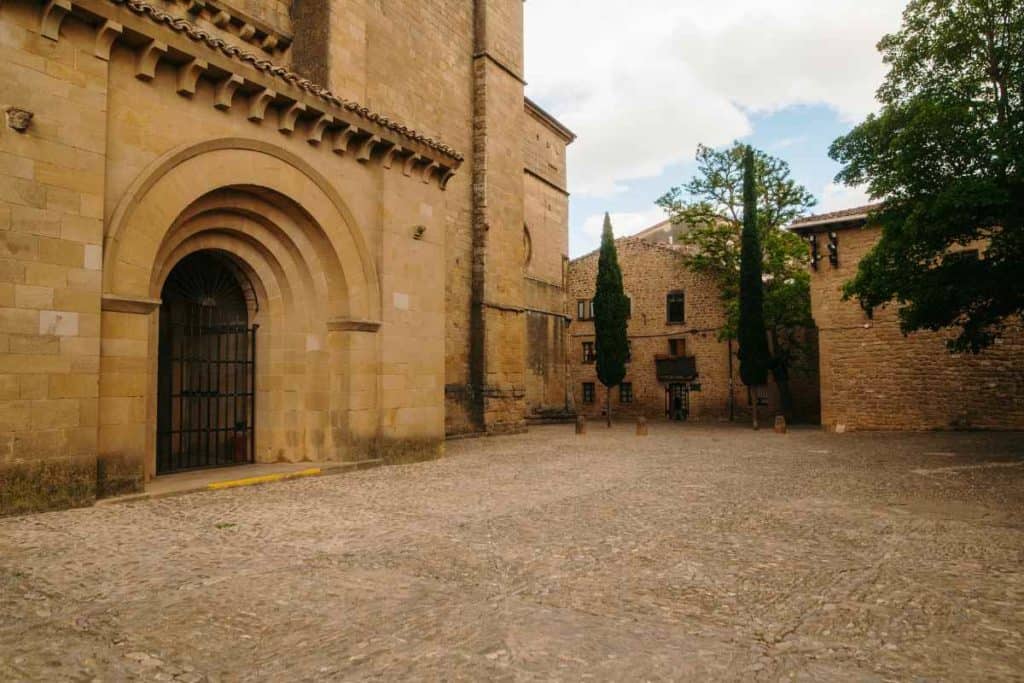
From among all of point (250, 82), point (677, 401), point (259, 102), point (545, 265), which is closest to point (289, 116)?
point (259, 102)

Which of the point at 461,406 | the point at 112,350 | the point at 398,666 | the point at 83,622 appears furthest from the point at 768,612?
the point at 461,406

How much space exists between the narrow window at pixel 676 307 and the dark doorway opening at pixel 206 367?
2307cm

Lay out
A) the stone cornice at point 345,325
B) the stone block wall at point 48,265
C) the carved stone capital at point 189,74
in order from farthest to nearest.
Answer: the stone cornice at point 345,325, the carved stone capital at point 189,74, the stone block wall at point 48,265

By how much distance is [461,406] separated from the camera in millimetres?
16766

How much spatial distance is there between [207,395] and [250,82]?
4.37 meters

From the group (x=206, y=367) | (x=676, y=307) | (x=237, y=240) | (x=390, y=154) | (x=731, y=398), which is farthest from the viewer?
(x=676, y=307)

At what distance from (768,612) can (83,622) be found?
3.68 metres

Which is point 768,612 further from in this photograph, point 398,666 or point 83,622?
point 83,622

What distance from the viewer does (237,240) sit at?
9.62m

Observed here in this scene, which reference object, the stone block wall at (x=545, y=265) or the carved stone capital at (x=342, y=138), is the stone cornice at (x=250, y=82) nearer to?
the carved stone capital at (x=342, y=138)

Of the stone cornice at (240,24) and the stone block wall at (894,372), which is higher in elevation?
the stone cornice at (240,24)

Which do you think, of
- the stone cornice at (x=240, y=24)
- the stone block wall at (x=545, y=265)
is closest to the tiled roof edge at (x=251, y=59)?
the stone cornice at (x=240, y=24)

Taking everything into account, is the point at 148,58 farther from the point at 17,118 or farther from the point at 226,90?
the point at 17,118

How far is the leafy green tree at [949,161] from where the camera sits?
9.87m
